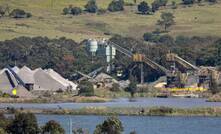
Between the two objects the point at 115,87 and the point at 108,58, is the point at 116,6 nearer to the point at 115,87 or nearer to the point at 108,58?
the point at 108,58

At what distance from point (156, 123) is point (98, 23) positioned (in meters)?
101

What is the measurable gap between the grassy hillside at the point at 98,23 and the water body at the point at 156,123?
84.8 metres

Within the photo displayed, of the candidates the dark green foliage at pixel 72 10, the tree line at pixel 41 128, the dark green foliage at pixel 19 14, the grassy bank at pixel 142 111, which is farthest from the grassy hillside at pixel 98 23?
the tree line at pixel 41 128

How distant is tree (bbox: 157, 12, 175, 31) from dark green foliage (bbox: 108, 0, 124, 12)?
9766mm

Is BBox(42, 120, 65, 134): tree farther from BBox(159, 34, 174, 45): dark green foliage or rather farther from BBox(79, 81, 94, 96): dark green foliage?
BBox(159, 34, 174, 45): dark green foliage

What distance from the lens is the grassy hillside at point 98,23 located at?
16312 centimetres

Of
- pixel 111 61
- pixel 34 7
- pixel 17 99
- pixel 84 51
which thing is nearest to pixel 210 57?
pixel 111 61

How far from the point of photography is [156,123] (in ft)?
231

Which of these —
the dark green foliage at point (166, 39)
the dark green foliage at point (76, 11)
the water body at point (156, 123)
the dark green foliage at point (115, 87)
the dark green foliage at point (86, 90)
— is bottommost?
the dark green foliage at point (166, 39)

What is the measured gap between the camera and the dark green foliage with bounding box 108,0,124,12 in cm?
17975

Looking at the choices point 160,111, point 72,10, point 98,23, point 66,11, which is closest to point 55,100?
point 160,111

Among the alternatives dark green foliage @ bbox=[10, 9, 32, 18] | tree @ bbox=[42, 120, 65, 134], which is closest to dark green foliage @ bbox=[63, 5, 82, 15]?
dark green foliage @ bbox=[10, 9, 32, 18]

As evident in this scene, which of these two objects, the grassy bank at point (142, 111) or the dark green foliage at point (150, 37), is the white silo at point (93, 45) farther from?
the grassy bank at point (142, 111)

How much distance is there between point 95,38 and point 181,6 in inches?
1097
